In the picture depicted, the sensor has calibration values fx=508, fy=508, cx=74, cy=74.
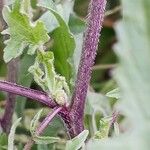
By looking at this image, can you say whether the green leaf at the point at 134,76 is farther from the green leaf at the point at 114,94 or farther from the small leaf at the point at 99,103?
the small leaf at the point at 99,103

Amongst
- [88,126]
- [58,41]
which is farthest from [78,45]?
[88,126]

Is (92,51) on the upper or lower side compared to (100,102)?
upper

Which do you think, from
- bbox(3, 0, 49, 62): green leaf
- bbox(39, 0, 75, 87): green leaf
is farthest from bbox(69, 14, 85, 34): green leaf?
bbox(3, 0, 49, 62): green leaf

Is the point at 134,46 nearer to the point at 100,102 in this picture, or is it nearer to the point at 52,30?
the point at 52,30

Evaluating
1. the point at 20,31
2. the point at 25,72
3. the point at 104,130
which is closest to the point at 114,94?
the point at 104,130

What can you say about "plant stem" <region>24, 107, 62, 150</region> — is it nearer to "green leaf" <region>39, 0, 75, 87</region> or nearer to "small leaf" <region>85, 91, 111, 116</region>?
"green leaf" <region>39, 0, 75, 87</region>

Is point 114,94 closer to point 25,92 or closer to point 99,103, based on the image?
point 25,92
